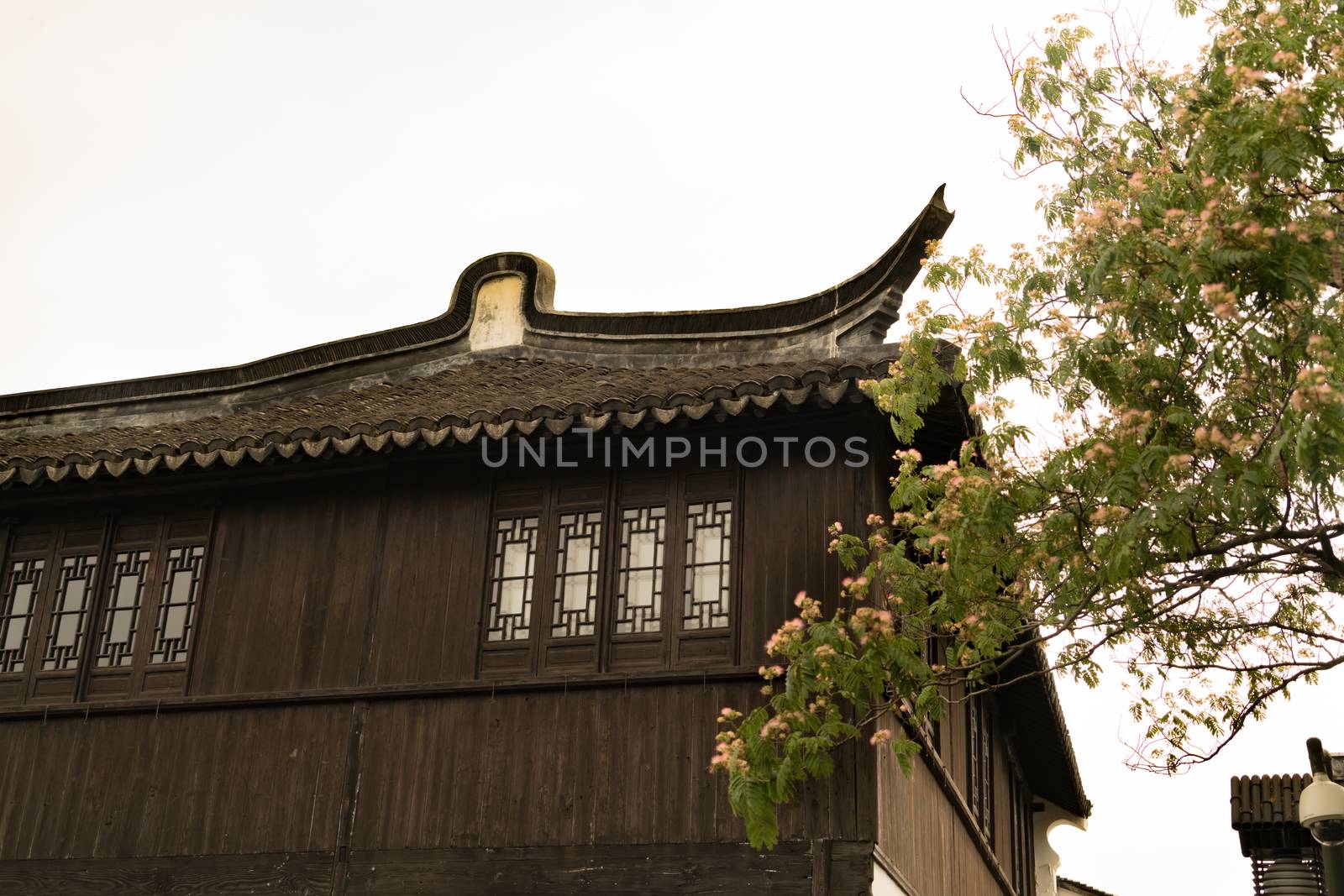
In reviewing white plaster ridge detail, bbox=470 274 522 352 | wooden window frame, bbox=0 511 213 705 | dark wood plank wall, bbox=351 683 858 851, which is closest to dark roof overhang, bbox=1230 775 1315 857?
dark wood plank wall, bbox=351 683 858 851

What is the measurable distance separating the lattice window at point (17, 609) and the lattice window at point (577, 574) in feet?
15.2

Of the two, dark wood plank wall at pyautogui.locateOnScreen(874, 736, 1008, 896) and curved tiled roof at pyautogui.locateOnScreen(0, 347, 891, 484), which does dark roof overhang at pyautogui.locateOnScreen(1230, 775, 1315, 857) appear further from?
curved tiled roof at pyautogui.locateOnScreen(0, 347, 891, 484)

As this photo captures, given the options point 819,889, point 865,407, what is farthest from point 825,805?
point 865,407

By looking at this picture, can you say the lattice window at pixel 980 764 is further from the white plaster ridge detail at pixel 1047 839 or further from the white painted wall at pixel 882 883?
the white plaster ridge detail at pixel 1047 839

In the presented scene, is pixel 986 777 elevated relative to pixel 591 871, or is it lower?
elevated

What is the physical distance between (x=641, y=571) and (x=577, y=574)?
1.59 ft

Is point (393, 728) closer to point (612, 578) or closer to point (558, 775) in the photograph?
point (558, 775)

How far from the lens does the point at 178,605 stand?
11820 mm

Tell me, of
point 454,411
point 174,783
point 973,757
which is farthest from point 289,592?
point 973,757

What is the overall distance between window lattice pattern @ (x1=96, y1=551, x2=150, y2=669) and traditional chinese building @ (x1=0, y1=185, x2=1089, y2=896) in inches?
0.9

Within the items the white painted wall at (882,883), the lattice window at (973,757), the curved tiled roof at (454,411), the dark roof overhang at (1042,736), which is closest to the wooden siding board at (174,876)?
the curved tiled roof at (454,411)

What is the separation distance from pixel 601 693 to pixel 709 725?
0.83 metres

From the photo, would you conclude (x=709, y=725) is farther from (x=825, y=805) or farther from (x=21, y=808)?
(x=21, y=808)

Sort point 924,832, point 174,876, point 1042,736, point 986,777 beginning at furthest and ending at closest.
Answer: point 1042,736 → point 986,777 → point 924,832 → point 174,876
